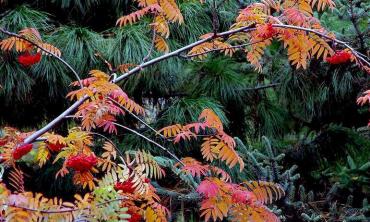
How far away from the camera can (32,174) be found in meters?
2.87


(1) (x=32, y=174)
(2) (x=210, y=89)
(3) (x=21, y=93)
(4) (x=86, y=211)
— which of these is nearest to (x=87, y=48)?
(3) (x=21, y=93)

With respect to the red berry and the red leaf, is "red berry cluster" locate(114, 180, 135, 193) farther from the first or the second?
the red berry

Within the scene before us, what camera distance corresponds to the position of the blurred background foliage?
93.7 inches

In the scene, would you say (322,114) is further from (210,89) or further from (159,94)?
(159,94)

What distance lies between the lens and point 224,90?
8.57ft

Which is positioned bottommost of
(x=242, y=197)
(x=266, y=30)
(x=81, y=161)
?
(x=242, y=197)

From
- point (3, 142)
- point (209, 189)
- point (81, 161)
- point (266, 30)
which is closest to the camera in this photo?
point (81, 161)

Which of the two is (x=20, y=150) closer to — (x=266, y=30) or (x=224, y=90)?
(x=266, y=30)

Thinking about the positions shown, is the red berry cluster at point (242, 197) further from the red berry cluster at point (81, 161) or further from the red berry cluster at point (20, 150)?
the red berry cluster at point (20, 150)

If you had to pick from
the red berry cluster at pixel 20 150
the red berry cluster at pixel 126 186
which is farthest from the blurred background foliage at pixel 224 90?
the red berry cluster at pixel 20 150

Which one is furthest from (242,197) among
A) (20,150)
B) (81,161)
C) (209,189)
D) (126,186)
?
(20,150)

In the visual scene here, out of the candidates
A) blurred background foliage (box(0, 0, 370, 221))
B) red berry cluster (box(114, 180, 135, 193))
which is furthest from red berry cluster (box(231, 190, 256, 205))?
blurred background foliage (box(0, 0, 370, 221))

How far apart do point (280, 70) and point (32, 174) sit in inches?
58.9

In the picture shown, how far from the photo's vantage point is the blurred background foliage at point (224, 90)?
2.38m
